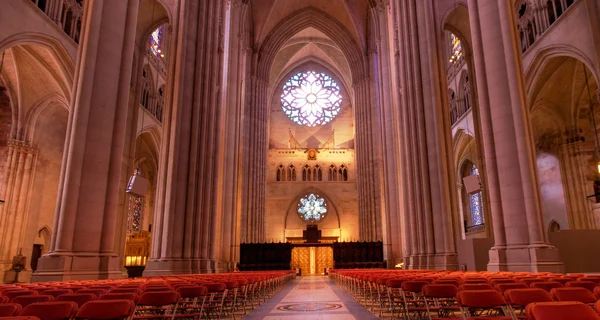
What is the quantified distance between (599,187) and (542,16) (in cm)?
753

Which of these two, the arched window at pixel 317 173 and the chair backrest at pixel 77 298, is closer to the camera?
the chair backrest at pixel 77 298

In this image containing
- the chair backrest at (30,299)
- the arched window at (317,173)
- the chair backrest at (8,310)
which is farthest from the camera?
the arched window at (317,173)

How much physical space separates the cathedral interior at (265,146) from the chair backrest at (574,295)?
24cm

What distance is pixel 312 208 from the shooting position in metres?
40.2

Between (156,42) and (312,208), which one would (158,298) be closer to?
(156,42)

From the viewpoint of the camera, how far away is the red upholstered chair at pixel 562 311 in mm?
2322

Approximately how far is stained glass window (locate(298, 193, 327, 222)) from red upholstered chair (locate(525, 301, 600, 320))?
37837mm

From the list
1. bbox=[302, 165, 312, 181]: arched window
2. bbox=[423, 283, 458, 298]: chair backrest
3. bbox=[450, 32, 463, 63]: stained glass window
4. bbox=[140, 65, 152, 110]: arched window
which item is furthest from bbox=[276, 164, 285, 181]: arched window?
bbox=[423, 283, 458, 298]: chair backrest

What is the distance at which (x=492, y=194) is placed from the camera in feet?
34.2

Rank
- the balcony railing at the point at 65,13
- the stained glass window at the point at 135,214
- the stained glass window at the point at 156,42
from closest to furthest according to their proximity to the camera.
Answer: the balcony railing at the point at 65,13, the stained glass window at the point at 156,42, the stained glass window at the point at 135,214

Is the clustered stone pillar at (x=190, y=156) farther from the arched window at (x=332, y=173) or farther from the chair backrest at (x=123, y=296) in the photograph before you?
the arched window at (x=332, y=173)

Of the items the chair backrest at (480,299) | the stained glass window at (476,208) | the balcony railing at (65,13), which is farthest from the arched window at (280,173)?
the chair backrest at (480,299)

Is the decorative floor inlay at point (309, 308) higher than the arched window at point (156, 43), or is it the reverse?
the arched window at point (156, 43)

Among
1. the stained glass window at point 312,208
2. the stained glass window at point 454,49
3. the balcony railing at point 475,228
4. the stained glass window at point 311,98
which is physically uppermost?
the stained glass window at point 311,98
